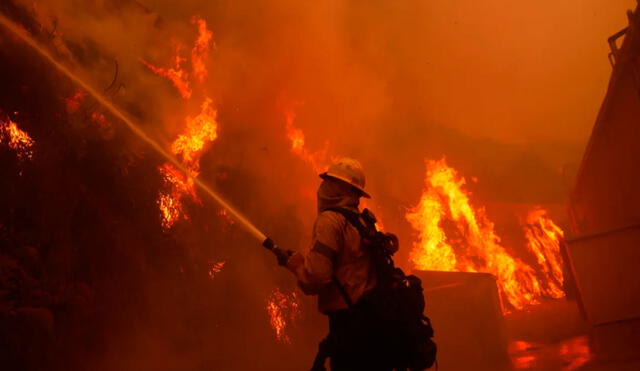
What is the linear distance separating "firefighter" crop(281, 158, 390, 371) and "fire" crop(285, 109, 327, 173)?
8.32 meters

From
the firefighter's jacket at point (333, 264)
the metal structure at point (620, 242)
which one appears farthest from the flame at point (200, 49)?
the metal structure at point (620, 242)

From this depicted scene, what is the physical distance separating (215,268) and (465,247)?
13915mm

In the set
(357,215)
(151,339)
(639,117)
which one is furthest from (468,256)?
(357,215)

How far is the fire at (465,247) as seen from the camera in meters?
15.6

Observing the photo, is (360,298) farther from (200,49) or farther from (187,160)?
(200,49)

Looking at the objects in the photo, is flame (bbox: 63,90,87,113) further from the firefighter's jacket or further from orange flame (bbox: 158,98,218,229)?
the firefighter's jacket

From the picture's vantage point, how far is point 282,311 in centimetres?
772

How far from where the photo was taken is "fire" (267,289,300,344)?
749cm

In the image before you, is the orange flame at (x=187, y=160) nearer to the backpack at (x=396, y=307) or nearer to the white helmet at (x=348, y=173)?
the white helmet at (x=348, y=173)

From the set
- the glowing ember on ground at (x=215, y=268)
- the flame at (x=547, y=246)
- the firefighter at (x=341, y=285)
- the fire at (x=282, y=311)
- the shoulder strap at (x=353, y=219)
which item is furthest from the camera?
the flame at (x=547, y=246)

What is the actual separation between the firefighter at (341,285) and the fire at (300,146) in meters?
8.32

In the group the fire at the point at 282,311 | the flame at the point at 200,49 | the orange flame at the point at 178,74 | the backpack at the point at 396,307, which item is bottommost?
the backpack at the point at 396,307

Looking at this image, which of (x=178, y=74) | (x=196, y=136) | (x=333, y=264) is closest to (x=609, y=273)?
(x=333, y=264)

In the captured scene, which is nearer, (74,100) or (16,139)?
(16,139)
